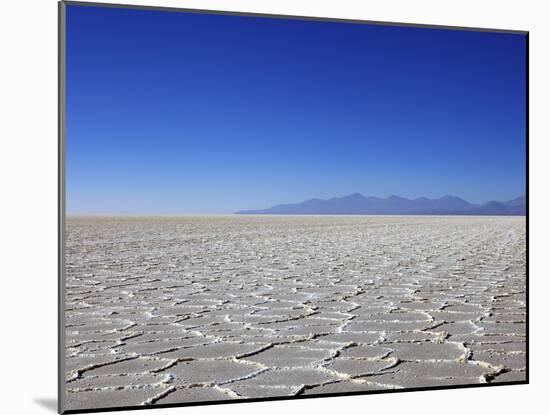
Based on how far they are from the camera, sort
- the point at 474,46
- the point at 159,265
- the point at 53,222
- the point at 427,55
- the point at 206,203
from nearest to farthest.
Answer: the point at 53,222 → the point at 206,203 → the point at 474,46 → the point at 427,55 → the point at 159,265

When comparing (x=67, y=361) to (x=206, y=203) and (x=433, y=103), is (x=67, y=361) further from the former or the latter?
(x=433, y=103)

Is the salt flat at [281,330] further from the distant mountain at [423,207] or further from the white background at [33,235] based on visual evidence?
the distant mountain at [423,207]

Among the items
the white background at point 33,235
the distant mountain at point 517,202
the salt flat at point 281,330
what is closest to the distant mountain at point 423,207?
the distant mountain at point 517,202

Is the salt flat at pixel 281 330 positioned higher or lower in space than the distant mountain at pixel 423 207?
lower

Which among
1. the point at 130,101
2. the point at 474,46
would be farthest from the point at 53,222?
the point at 474,46

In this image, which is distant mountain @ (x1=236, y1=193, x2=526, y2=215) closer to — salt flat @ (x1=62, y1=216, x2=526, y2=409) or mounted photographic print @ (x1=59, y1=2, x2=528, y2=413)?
mounted photographic print @ (x1=59, y1=2, x2=528, y2=413)

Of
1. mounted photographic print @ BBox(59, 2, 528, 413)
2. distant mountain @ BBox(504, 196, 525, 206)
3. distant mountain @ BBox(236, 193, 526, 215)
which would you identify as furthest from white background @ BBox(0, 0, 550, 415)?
distant mountain @ BBox(236, 193, 526, 215)
